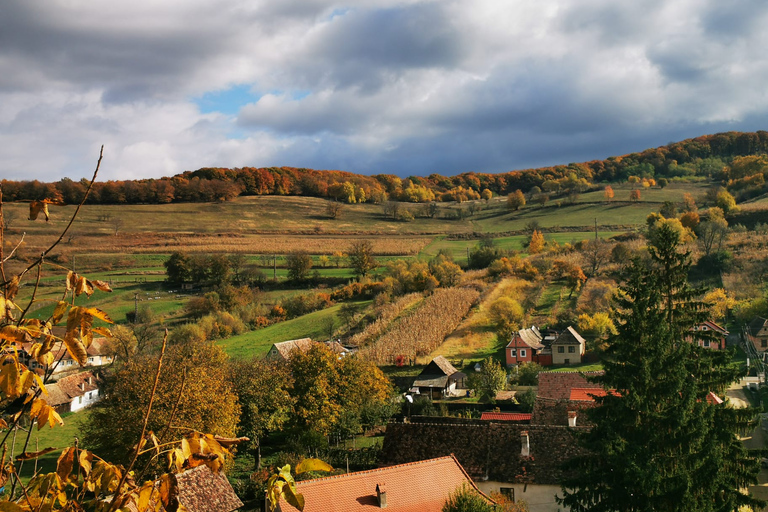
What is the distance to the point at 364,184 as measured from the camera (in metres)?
142

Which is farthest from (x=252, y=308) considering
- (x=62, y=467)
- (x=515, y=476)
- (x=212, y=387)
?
(x=62, y=467)

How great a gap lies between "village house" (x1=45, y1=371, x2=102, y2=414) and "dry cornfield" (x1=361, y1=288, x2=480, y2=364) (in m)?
20.9

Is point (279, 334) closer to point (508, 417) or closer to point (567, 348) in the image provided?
point (567, 348)

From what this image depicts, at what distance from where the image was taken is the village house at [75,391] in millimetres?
44875

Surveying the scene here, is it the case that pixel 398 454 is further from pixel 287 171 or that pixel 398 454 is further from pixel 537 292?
pixel 287 171

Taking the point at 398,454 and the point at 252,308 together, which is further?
the point at 252,308

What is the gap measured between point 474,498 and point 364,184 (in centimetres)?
12591

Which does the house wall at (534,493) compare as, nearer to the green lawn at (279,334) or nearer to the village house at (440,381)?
the village house at (440,381)

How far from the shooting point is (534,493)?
2255 cm

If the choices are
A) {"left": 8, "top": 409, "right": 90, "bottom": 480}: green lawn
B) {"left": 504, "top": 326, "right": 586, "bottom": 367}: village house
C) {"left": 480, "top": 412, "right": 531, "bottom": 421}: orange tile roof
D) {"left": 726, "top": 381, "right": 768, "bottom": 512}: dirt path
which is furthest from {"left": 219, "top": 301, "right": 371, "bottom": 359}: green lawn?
{"left": 726, "top": 381, "right": 768, "bottom": 512}: dirt path

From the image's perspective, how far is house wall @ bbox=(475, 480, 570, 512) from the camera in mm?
22141

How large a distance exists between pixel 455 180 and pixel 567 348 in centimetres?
12024

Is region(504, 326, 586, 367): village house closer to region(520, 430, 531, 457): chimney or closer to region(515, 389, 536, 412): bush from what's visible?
region(515, 389, 536, 412): bush

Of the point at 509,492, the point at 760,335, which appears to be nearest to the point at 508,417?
the point at 509,492
